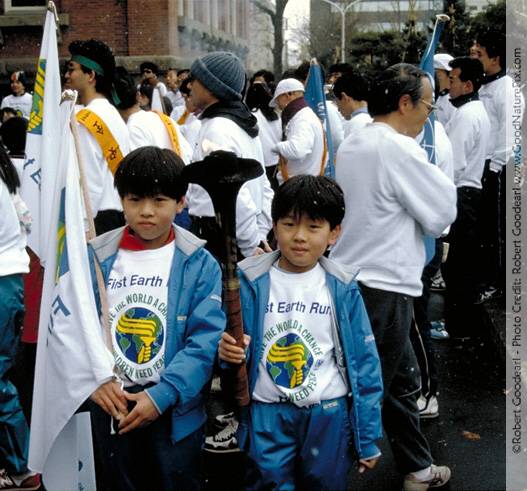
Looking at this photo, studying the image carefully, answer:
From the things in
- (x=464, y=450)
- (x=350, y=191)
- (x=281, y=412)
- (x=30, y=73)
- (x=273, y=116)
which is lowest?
(x=464, y=450)

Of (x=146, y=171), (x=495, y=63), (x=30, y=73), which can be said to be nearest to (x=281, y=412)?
(x=146, y=171)

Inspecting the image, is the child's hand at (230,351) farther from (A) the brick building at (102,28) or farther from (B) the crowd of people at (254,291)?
(A) the brick building at (102,28)

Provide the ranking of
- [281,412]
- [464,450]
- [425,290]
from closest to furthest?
[281,412] → [464,450] → [425,290]

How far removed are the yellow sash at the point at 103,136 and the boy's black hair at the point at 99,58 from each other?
0.34 meters

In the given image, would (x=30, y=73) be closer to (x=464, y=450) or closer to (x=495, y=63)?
(x=495, y=63)

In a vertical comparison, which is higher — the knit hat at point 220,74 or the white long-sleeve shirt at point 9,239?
the knit hat at point 220,74

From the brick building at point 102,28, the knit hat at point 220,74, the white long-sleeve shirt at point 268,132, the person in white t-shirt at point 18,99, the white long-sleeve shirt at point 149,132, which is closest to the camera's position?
the knit hat at point 220,74

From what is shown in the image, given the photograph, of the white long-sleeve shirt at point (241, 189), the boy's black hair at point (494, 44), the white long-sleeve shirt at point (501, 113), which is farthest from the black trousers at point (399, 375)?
the boy's black hair at point (494, 44)

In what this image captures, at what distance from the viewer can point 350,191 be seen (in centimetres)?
377

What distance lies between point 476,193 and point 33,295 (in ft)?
12.4

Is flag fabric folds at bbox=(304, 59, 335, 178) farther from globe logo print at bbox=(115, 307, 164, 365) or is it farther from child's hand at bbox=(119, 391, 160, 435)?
child's hand at bbox=(119, 391, 160, 435)

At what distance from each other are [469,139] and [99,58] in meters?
3.19

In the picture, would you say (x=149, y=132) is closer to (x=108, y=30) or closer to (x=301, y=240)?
(x=301, y=240)

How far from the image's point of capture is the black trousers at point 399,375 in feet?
12.4
